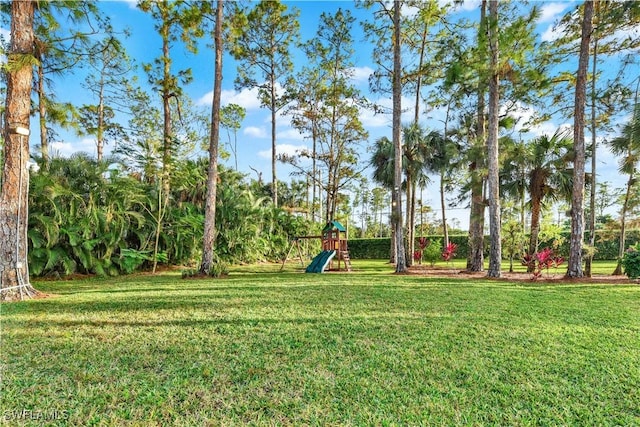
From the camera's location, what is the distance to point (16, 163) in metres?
5.11

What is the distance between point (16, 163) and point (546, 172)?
568 inches

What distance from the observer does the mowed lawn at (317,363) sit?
195 cm

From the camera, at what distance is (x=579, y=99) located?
8062 mm

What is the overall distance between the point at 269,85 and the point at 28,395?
1687cm

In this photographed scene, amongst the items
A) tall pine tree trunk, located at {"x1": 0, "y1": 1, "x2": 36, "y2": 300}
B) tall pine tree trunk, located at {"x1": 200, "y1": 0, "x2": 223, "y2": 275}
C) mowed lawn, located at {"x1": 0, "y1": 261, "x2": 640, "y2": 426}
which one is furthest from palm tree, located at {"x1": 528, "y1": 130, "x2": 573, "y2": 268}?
tall pine tree trunk, located at {"x1": 0, "y1": 1, "x2": 36, "y2": 300}

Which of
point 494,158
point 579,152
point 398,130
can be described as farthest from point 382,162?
point 579,152

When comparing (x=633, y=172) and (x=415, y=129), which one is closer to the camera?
(x=633, y=172)

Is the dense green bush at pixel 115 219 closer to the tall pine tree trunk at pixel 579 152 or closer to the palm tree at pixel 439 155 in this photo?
the palm tree at pixel 439 155

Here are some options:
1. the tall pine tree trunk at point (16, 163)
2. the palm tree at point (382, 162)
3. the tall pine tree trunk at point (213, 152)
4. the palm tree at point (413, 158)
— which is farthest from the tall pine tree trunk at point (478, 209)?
the tall pine tree trunk at point (16, 163)

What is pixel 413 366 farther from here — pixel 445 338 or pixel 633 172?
pixel 633 172

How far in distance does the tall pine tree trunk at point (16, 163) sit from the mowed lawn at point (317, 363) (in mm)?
719

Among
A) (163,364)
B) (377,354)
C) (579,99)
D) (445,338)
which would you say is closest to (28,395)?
(163,364)

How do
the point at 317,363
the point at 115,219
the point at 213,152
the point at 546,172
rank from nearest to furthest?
1. the point at 317,363
2. the point at 213,152
3. the point at 115,219
4. the point at 546,172

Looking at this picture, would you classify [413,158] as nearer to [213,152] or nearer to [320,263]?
[320,263]
